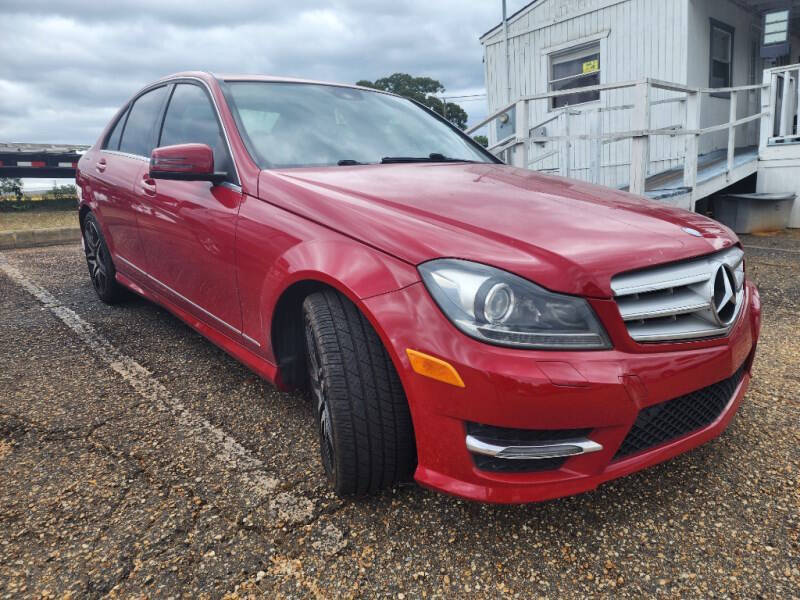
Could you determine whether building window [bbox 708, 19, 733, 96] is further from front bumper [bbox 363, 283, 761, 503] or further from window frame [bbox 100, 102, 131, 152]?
front bumper [bbox 363, 283, 761, 503]

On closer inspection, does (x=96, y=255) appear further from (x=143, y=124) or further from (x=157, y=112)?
(x=157, y=112)

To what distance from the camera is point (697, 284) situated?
170 cm

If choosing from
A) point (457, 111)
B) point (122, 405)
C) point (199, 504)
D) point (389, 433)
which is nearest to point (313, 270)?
point (389, 433)

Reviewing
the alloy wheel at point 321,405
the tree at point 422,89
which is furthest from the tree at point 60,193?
the tree at point 422,89

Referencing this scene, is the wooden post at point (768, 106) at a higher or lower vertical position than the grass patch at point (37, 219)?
higher

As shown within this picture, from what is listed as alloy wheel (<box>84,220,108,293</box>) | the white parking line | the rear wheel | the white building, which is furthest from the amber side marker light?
the white building

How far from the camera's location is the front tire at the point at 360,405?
1695mm

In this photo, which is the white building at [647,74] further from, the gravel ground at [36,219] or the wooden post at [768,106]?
the gravel ground at [36,219]

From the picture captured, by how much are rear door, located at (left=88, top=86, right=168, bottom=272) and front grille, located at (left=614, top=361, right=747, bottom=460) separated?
9.18ft

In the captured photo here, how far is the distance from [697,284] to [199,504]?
1.70m

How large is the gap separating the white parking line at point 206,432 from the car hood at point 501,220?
89cm

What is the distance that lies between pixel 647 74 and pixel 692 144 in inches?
120

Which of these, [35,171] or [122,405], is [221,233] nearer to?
[122,405]

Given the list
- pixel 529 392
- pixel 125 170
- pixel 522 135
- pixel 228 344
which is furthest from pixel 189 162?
pixel 522 135
